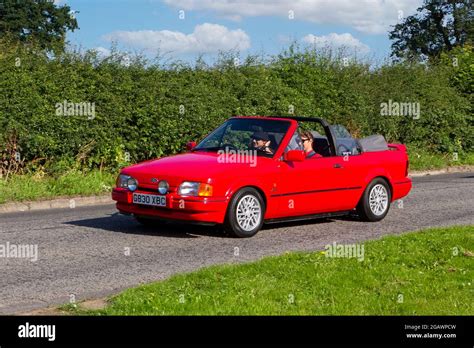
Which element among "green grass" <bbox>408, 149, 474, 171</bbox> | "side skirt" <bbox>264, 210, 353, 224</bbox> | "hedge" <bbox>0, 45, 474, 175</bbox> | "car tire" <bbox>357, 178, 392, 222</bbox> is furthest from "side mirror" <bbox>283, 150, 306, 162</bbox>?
"green grass" <bbox>408, 149, 474, 171</bbox>

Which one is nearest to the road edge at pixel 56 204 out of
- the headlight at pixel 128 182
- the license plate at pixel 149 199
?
the headlight at pixel 128 182

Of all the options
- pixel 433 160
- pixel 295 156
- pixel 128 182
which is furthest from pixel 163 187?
pixel 433 160

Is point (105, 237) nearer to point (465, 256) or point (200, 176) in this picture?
point (200, 176)

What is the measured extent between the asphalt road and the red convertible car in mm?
345

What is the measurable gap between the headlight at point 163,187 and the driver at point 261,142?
5.44 ft

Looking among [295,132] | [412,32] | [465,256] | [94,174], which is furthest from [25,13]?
A: [465,256]

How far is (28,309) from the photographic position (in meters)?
7.99

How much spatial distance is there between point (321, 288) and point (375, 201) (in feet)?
21.0

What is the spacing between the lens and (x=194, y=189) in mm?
12117

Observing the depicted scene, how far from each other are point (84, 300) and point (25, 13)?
55050 millimetres

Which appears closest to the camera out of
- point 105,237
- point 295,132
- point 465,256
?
point 465,256

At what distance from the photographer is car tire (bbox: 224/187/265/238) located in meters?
12.3

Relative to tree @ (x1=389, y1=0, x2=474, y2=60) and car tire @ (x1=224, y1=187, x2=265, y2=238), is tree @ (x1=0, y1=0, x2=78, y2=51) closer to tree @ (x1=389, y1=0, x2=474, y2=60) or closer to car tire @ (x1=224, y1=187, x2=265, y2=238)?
tree @ (x1=389, y1=0, x2=474, y2=60)
